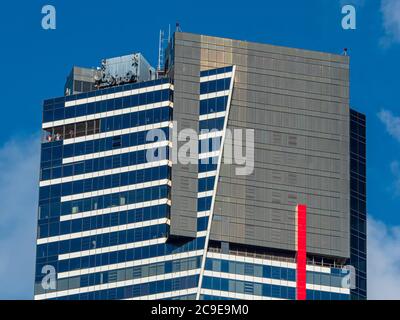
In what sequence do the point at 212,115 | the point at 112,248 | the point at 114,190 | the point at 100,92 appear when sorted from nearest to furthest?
the point at 112,248 → the point at 114,190 → the point at 212,115 → the point at 100,92

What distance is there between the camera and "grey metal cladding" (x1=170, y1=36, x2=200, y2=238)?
7195 inches

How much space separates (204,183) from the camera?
18525cm

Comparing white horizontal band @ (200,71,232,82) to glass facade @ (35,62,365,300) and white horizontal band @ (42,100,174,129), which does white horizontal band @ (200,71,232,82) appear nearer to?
glass facade @ (35,62,365,300)

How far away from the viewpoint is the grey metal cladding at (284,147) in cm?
18612

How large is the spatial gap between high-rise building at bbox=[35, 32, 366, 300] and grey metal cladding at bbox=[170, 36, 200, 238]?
0.63 ft

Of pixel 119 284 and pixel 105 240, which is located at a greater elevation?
pixel 105 240

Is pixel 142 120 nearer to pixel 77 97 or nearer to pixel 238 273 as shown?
pixel 77 97

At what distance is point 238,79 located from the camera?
193250 mm

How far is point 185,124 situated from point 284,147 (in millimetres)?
15223

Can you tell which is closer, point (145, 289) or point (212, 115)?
point (145, 289)

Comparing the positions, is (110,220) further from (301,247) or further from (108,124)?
(301,247)

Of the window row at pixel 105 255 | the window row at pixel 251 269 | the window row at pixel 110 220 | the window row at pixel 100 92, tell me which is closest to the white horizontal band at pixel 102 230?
the window row at pixel 110 220

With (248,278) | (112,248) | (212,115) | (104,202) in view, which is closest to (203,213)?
(248,278)
